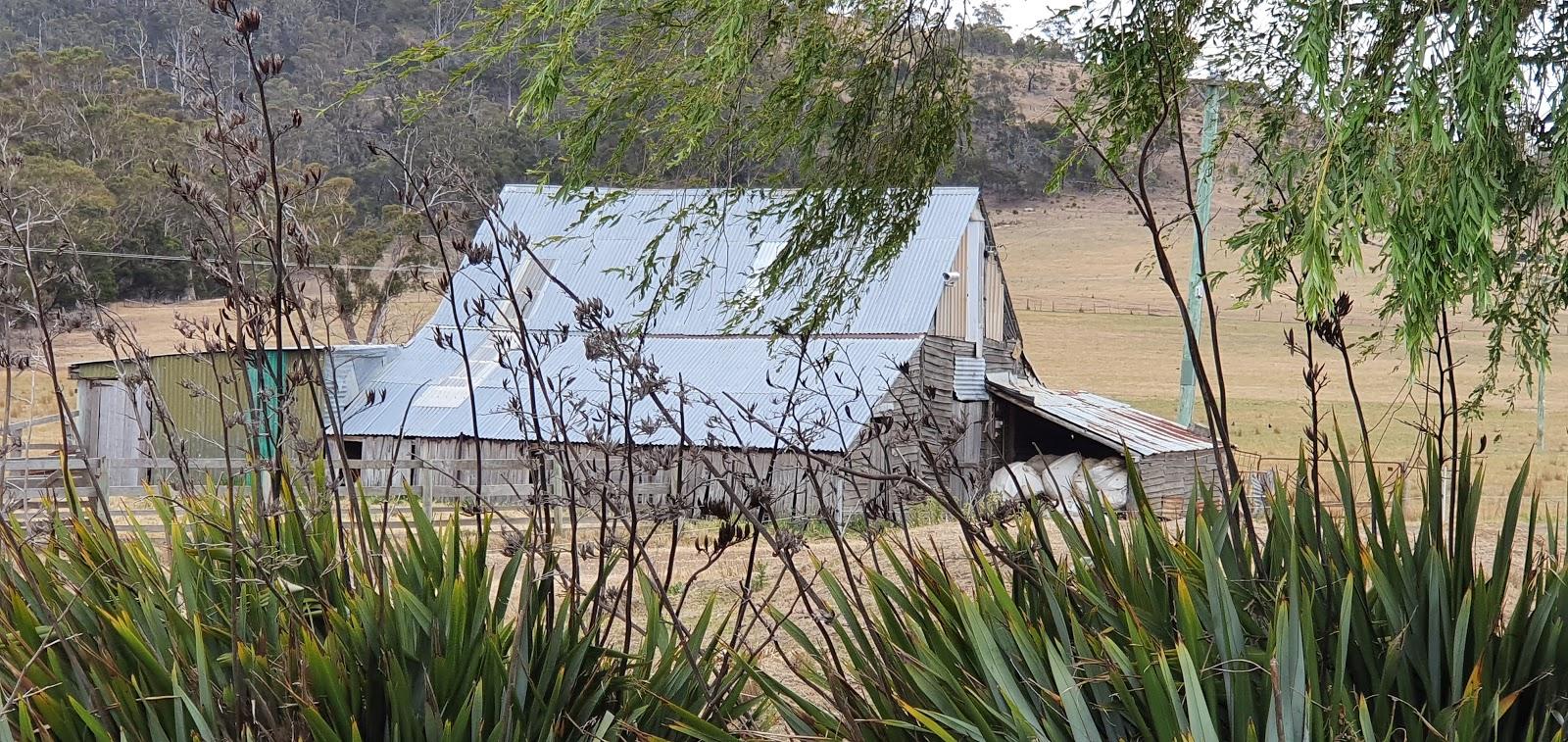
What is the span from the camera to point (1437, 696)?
8.64 feet

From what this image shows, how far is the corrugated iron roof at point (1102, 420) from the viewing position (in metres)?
19.3

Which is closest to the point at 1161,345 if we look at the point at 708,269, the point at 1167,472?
the point at 1167,472

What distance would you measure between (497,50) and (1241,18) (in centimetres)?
341

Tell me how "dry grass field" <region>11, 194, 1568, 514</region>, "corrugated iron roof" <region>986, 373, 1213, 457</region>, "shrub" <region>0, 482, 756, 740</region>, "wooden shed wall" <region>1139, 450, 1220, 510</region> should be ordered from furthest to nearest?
"dry grass field" <region>11, 194, 1568, 514</region>
"wooden shed wall" <region>1139, 450, 1220, 510</region>
"corrugated iron roof" <region>986, 373, 1213, 457</region>
"shrub" <region>0, 482, 756, 740</region>

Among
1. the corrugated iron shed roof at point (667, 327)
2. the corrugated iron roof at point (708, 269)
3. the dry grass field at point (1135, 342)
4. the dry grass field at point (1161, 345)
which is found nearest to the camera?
the corrugated iron shed roof at point (667, 327)

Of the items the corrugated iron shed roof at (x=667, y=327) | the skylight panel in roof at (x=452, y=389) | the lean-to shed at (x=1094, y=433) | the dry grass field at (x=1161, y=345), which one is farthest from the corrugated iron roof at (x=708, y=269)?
the dry grass field at (x=1161, y=345)

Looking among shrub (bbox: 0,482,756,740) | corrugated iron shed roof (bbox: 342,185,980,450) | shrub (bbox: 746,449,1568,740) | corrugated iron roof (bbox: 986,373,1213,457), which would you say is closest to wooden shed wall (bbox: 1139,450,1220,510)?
corrugated iron roof (bbox: 986,373,1213,457)

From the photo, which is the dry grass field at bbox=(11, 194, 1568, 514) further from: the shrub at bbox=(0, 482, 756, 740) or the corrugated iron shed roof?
the shrub at bbox=(0, 482, 756, 740)

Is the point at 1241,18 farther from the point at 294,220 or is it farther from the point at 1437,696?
the point at 294,220

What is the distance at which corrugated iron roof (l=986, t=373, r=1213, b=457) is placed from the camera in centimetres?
1933

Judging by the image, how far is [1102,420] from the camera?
20703mm

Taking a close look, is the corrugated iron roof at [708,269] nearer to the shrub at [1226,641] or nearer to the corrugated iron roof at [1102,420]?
the corrugated iron roof at [1102,420]

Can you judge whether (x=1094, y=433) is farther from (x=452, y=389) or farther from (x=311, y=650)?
(x=311, y=650)

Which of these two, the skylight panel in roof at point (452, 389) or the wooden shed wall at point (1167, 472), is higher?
the skylight panel in roof at point (452, 389)
